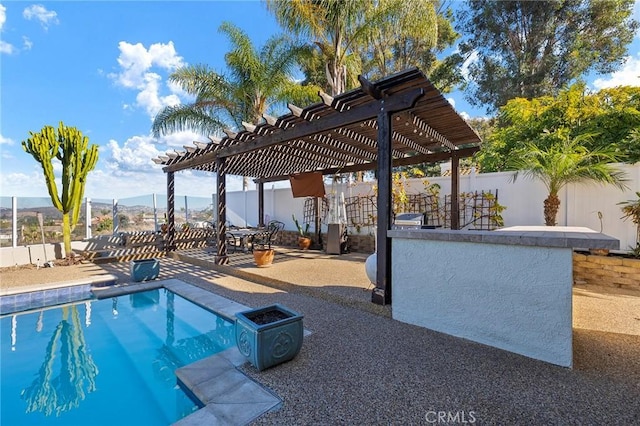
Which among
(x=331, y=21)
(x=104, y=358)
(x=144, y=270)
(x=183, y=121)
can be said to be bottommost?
(x=104, y=358)

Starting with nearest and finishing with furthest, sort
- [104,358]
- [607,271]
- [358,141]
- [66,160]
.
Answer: [104,358] → [607,271] → [358,141] → [66,160]

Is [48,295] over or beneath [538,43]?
beneath

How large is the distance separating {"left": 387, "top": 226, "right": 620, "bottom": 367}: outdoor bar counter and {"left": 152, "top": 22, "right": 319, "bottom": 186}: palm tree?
30.9 ft

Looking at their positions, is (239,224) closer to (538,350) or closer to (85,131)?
(85,131)

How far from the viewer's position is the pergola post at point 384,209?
4.07m

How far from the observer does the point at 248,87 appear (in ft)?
37.9

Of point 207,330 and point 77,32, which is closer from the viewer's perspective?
point 207,330

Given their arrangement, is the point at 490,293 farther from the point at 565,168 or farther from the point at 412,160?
the point at 412,160

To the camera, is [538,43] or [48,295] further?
[538,43]

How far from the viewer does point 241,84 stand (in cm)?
1155

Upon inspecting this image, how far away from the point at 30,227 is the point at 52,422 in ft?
28.9

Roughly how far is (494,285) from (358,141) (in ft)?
14.4

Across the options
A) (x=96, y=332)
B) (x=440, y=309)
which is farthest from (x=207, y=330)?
(x=440, y=309)

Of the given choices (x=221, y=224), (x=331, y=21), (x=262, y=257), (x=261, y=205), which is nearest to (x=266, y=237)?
(x=261, y=205)
